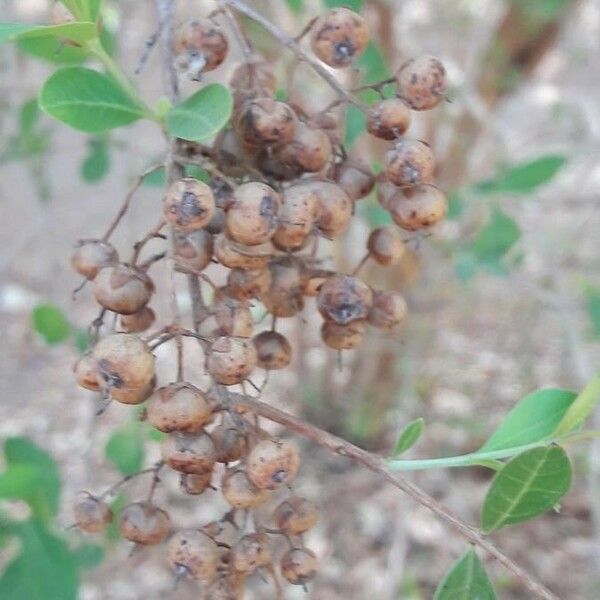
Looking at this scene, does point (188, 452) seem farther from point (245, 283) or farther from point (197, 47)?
point (197, 47)

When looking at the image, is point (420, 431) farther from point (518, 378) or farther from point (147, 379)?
point (518, 378)

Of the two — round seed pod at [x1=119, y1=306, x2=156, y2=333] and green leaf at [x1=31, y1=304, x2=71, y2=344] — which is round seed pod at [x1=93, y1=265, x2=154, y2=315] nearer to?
round seed pod at [x1=119, y1=306, x2=156, y2=333]

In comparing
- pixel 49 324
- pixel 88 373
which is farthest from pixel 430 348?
pixel 88 373

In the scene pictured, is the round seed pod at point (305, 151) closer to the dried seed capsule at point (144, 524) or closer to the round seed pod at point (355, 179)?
the round seed pod at point (355, 179)

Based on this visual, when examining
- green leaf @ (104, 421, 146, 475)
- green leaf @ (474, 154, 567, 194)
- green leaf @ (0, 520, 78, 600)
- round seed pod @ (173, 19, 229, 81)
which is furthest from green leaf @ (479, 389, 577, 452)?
green leaf @ (474, 154, 567, 194)

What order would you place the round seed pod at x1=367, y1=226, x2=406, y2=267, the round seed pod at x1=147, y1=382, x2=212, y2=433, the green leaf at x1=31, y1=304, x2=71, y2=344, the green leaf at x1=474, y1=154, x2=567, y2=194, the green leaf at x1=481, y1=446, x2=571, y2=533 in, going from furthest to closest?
the green leaf at x1=474, y1=154, x2=567, y2=194 → the green leaf at x1=31, y1=304, x2=71, y2=344 → the round seed pod at x1=367, y1=226, x2=406, y2=267 → the green leaf at x1=481, y1=446, x2=571, y2=533 → the round seed pod at x1=147, y1=382, x2=212, y2=433

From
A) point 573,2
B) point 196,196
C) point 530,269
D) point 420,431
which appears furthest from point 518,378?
point 196,196

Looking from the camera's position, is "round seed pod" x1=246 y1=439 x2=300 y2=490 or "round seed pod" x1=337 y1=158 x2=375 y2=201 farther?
"round seed pod" x1=337 y1=158 x2=375 y2=201
